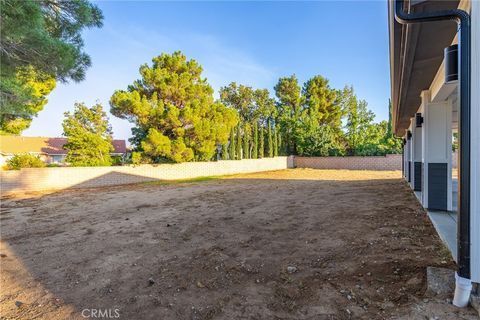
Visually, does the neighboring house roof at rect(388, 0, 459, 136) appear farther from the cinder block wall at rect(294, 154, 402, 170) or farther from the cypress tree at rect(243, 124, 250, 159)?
the cinder block wall at rect(294, 154, 402, 170)

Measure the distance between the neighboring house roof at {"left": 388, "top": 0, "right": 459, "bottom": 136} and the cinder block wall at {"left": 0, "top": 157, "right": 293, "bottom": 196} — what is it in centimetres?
1133

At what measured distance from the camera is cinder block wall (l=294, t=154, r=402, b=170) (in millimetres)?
18203

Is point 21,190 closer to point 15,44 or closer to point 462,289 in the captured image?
point 15,44

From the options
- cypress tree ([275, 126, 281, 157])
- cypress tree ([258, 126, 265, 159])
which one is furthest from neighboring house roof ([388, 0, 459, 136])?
cypress tree ([275, 126, 281, 157])

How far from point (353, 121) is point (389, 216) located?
63.1 feet

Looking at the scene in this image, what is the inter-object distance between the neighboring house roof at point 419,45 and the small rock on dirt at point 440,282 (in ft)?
7.30

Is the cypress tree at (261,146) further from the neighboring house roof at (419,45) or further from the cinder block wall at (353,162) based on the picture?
the neighboring house roof at (419,45)

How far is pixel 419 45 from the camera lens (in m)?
2.94

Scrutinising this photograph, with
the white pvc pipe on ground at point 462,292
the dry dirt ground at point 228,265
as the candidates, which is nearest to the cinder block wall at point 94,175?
the dry dirt ground at point 228,265

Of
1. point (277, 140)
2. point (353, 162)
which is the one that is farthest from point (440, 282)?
point (277, 140)

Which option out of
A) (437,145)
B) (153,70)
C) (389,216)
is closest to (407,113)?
(437,145)

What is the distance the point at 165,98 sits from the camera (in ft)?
45.5

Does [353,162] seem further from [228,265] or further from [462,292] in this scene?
[462,292]

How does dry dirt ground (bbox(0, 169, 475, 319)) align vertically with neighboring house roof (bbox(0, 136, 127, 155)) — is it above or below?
below
